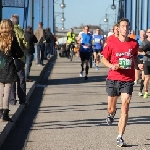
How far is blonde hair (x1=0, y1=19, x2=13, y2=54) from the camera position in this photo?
11.1m

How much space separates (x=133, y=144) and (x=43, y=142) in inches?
50.7

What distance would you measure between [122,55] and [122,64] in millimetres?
198

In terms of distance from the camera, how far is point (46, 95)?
57.7 ft

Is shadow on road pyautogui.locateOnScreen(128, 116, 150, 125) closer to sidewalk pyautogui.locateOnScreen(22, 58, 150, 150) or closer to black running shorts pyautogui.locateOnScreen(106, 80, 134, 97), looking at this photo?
sidewalk pyautogui.locateOnScreen(22, 58, 150, 150)

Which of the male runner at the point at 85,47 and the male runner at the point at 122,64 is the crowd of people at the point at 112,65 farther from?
the male runner at the point at 85,47

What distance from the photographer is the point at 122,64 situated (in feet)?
32.1

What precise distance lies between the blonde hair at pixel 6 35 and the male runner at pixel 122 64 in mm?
1832

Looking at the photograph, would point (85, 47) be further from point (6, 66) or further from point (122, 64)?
point (122, 64)

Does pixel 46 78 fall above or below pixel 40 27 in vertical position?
below

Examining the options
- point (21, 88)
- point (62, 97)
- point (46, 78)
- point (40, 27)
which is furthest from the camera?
point (40, 27)

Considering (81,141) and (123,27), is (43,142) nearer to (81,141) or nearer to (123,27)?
(81,141)

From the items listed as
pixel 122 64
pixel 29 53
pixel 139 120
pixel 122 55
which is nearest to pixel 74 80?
pixel 29 53

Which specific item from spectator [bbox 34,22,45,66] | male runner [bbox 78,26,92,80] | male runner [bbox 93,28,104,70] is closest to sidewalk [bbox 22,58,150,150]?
male runner [bbox 78,26,92,80]

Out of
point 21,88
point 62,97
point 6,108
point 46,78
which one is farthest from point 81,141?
point 46,78
